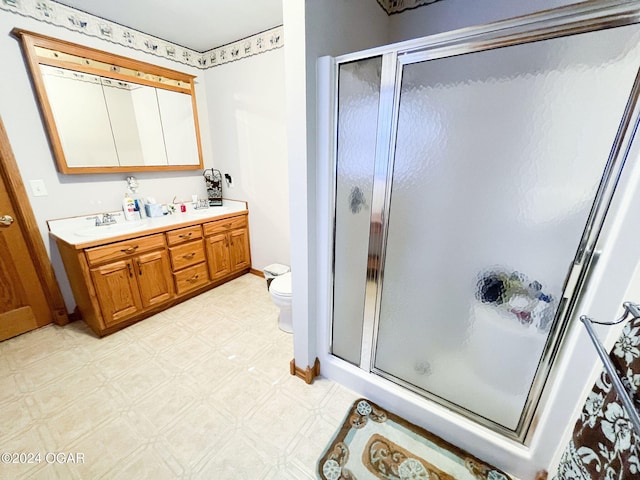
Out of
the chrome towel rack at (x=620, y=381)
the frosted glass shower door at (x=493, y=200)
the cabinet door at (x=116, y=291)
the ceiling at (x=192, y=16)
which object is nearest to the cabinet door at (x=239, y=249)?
the cabinet door at (x=116, y=291)

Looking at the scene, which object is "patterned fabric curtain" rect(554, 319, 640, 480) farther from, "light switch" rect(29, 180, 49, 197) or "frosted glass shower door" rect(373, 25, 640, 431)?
"light switch" rect(29, 180, 49, 197)

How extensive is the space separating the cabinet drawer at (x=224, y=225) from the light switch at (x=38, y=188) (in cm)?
114

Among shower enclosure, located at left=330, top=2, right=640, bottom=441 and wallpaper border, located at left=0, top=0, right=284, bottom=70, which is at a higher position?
wallpaper border, located at left=0, top=0, right=284, bottom=70

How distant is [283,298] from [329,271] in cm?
65

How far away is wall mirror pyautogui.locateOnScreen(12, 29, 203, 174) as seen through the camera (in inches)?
71.3

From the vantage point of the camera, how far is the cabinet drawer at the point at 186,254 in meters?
2.25

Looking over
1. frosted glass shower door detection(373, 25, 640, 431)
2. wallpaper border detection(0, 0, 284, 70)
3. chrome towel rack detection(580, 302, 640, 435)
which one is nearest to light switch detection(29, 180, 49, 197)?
wallpaper border detection(0, 0, 284, 70)

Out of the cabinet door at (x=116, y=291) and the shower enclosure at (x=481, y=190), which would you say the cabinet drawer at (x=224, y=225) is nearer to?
the cabinet door at (x=116, y=291)

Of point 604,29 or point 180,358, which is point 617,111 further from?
point 180,358

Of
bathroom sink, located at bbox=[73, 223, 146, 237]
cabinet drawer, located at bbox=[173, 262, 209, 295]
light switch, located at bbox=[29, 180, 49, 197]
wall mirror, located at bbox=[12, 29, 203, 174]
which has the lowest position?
cabinet drawer, located at bbox=[173, 262, 209, 295]

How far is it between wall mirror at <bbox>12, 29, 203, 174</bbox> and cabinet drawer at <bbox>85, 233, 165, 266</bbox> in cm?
73

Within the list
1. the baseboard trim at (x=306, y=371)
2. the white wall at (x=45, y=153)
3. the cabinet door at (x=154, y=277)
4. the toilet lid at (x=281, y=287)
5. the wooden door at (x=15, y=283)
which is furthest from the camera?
the cabinet door at (x=154, y=277)

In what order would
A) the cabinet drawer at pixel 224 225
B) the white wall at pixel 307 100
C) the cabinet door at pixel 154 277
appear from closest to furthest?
the white wall at pixel 307 100 → the cabinet door at pixel 154 277 → the cabinet drawer at pixel 224 225

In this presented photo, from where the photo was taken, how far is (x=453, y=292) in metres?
1.10
